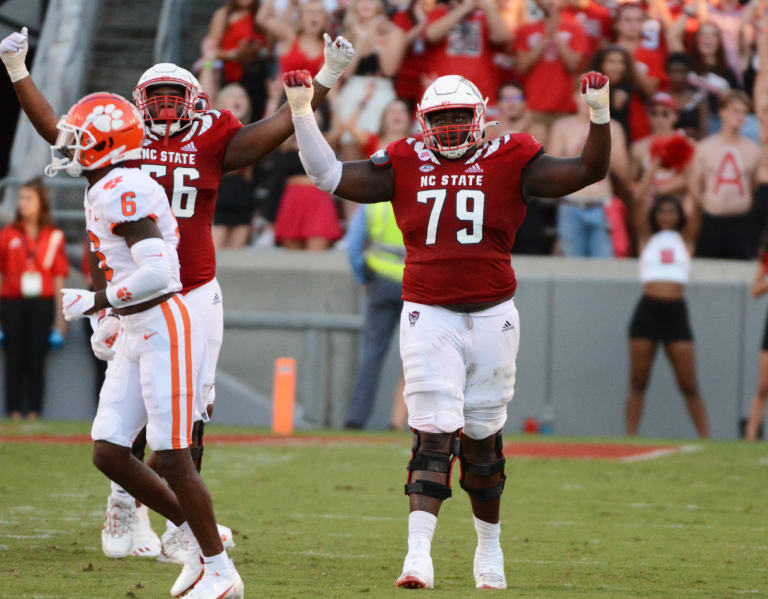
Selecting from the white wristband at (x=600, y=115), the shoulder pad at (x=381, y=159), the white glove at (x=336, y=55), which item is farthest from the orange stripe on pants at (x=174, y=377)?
A: the white wristband at (x=600, y=115)

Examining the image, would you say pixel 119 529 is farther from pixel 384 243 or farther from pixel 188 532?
pixel 384 243

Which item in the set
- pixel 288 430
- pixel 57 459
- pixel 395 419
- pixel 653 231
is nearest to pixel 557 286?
pixel 653 231

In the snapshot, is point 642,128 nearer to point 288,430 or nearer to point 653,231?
point 653,231

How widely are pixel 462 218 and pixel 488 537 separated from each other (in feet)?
4.15

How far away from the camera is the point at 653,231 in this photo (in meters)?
11.9

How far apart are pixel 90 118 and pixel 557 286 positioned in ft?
25.6

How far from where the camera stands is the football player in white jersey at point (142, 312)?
4.91 m

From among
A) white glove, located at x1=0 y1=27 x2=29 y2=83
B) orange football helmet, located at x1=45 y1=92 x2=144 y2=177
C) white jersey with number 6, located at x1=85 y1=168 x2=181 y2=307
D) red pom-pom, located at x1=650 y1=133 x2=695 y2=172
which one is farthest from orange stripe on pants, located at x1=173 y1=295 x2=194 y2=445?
red pom-pom, located at x1=650 y1=133 x2=695 y2=172

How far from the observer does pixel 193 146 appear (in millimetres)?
6039

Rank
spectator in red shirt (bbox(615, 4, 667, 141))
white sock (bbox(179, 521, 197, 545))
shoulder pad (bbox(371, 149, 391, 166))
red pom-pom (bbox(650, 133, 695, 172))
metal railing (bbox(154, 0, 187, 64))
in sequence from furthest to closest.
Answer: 1. metal railing (bbox(154, 0, 187, 64))
2. spectator in red shirt (bbox(615, 4, 667, 141))
3. red pom-pom (bbox(650, 133, 695, 172))
4. shoulder pad (bbox(371, 149, 391, 166))
5. white sock (bbox(179, 521, 197, 545))

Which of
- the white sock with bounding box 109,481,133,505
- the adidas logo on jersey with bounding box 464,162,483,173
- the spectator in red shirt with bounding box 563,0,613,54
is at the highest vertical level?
the spectator in red shirt with bounding box 563,0,613,54

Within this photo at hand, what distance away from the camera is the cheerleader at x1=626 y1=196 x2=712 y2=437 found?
38.3 ft

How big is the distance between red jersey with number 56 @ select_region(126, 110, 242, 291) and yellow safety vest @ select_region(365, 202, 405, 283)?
5.51 metres

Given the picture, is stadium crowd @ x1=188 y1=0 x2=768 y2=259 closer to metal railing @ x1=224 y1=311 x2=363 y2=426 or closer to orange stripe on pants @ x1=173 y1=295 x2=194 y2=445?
metal railing @ x1=224 y1=311 x2=363 y2=426
